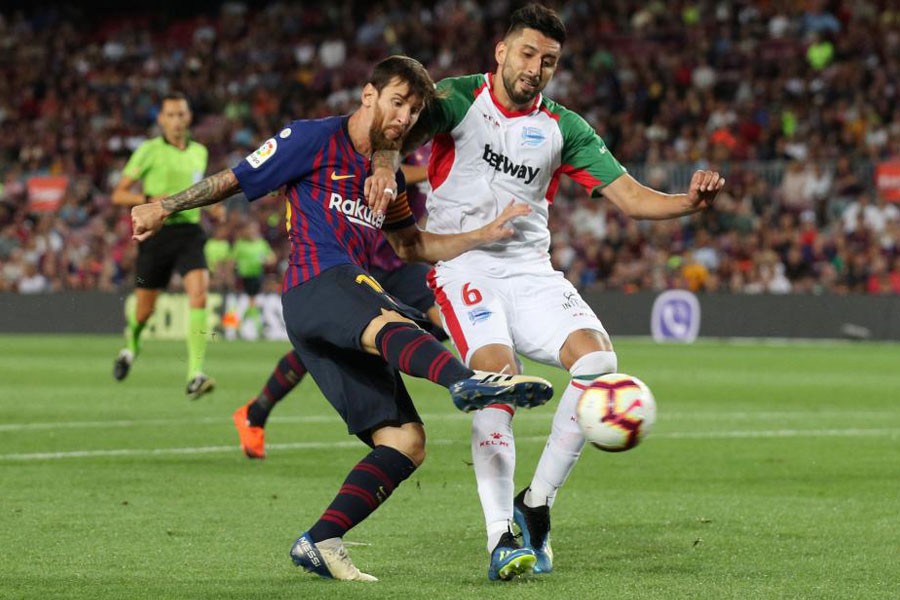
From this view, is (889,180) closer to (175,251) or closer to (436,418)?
(436,418)

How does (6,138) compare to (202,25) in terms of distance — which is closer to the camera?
(6,138)

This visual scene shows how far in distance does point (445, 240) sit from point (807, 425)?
6.52 m

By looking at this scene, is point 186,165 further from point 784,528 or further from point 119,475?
point 784,528

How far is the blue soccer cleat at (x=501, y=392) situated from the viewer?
5.00 meters

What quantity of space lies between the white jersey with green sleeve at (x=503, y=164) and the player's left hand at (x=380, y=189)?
69cm

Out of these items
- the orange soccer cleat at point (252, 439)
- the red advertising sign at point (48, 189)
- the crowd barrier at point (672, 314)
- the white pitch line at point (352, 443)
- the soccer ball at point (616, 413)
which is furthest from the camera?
the red advertising sign at point (48, 189)

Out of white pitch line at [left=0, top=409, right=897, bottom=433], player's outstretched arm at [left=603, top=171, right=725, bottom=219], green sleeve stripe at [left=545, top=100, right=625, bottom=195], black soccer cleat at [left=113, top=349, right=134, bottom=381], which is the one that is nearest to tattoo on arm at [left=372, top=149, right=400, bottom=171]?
green sleeve stripe at [left=545, top=100, right=625, bottom=195]

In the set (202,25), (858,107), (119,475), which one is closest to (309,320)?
(119,475)

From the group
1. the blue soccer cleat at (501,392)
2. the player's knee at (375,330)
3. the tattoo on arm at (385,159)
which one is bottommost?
the blue soccer cleat at (501,392)

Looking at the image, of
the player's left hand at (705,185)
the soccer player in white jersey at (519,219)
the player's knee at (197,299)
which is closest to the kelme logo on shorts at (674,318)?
the player's knee at (197,299)

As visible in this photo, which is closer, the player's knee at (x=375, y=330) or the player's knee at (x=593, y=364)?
the player's knee at (x=375, y=330)

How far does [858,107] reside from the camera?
1057 inches

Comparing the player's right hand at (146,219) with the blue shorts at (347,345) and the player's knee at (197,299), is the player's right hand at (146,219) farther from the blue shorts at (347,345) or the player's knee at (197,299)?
the player's knee at (197,299)

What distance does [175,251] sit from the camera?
1298cm
